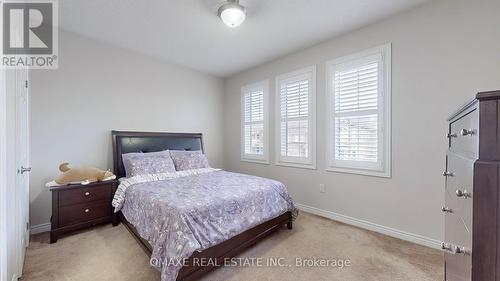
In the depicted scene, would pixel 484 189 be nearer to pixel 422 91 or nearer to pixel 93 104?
pixel 422 91

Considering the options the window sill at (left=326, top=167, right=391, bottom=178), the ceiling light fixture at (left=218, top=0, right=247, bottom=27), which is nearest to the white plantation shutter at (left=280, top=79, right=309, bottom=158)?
the window sill at (left=326, top=167, right=391, bottom=178)

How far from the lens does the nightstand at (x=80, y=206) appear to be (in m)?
2.44

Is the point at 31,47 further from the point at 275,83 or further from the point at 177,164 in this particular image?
the point at 275,83

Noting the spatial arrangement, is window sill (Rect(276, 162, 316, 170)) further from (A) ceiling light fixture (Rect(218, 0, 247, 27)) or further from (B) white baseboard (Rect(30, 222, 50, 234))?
(B) white baseboard (Rect(30, 222, 50, 234))

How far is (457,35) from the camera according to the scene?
6.98 feet

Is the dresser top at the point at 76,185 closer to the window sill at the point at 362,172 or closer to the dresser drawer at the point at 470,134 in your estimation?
the window sill at the point at 362,172

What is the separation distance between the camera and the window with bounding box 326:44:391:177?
261 centimetres

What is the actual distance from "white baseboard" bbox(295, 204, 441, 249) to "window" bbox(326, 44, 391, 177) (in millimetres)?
645

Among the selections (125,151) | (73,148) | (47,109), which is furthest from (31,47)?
(125,151)

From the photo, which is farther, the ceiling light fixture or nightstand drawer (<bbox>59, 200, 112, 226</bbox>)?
nightstand drawer (<bbox>59, 200, 112, 226</bbox>)

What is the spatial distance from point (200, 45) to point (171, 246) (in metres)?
2.81

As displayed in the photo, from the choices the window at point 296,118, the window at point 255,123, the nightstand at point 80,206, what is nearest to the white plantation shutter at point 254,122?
the window at point 255,123

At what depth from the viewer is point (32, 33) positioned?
263cm

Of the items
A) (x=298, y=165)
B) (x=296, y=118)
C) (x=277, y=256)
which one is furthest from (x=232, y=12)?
(x=277, y=256)
